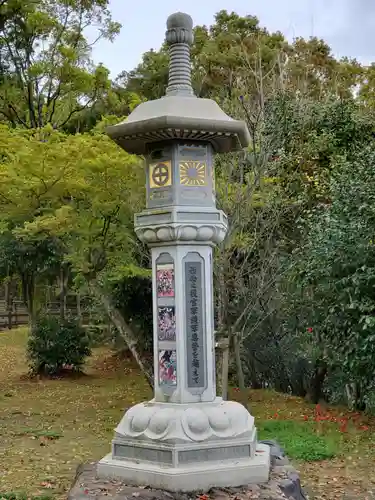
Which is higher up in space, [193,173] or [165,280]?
[193,173]

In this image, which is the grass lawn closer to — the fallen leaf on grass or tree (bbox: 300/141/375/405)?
the fallen leaf on grass

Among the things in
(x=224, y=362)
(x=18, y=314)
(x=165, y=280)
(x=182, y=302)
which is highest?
(x=18, y=314)

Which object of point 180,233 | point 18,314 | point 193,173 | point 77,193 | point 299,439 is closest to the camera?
point 180,233

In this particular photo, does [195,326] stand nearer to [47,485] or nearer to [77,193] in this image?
[47,485]

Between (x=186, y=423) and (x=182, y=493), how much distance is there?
663mm

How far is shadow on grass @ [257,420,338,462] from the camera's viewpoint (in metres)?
8.59

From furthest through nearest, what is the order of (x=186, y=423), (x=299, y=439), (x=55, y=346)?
1. (x=55, y=346)
2. (x=299, y=439)
3. (x=186, y=423)

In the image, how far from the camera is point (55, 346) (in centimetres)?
1638

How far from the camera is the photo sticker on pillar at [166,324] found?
6.23 m

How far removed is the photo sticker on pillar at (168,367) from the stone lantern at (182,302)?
11mm

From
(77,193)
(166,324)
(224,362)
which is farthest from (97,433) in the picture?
(166,324)

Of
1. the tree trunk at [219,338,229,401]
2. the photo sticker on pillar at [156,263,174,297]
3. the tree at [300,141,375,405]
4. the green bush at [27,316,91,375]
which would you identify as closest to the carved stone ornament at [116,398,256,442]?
the photo sticker on pillar at [156,263,174,297]

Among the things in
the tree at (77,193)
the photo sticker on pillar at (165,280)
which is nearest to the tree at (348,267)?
the tree at (77,193)

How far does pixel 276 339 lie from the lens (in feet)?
44.1
